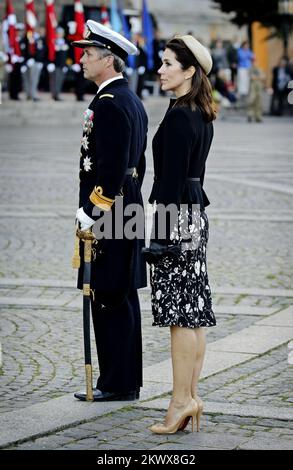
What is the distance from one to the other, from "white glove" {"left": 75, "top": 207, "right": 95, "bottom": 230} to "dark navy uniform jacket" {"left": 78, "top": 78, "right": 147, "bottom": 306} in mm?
22

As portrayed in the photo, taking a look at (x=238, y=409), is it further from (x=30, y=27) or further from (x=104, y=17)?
(x=104, y=17)

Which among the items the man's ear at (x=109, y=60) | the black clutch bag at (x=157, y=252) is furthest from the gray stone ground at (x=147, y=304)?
the man's ear at (x=109, y=60)

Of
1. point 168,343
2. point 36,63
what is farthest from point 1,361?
point 36,63

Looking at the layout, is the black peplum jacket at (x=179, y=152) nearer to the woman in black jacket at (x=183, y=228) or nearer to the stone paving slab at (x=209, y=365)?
the woman in black jacket at (x=183, y=228)

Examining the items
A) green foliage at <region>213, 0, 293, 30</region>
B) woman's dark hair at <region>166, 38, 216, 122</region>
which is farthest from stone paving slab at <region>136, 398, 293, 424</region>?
green foliage at <region>213, 0, 293, 30</region>

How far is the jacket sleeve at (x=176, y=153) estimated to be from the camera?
6137 mm

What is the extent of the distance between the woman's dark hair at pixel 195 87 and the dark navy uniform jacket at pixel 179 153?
0.11 feet

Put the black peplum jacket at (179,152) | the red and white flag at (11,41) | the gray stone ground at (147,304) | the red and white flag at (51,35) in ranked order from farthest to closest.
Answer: the red and white flag at (51,35) < the red and white flag at (11,41) < the gray stone ground at (147,304) < the black peplum jacket at (179,152)

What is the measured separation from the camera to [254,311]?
923 cm

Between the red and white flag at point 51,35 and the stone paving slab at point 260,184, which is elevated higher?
the red and white flag at point 51,35

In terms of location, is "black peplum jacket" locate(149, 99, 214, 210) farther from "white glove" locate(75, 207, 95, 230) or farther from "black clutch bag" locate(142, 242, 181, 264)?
"white glove" locate(75, 207, 95, 230)

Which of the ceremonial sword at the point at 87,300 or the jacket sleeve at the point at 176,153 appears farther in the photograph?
the ceremonial sword at the point at 87,300

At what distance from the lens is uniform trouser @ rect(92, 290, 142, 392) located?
6.93m
